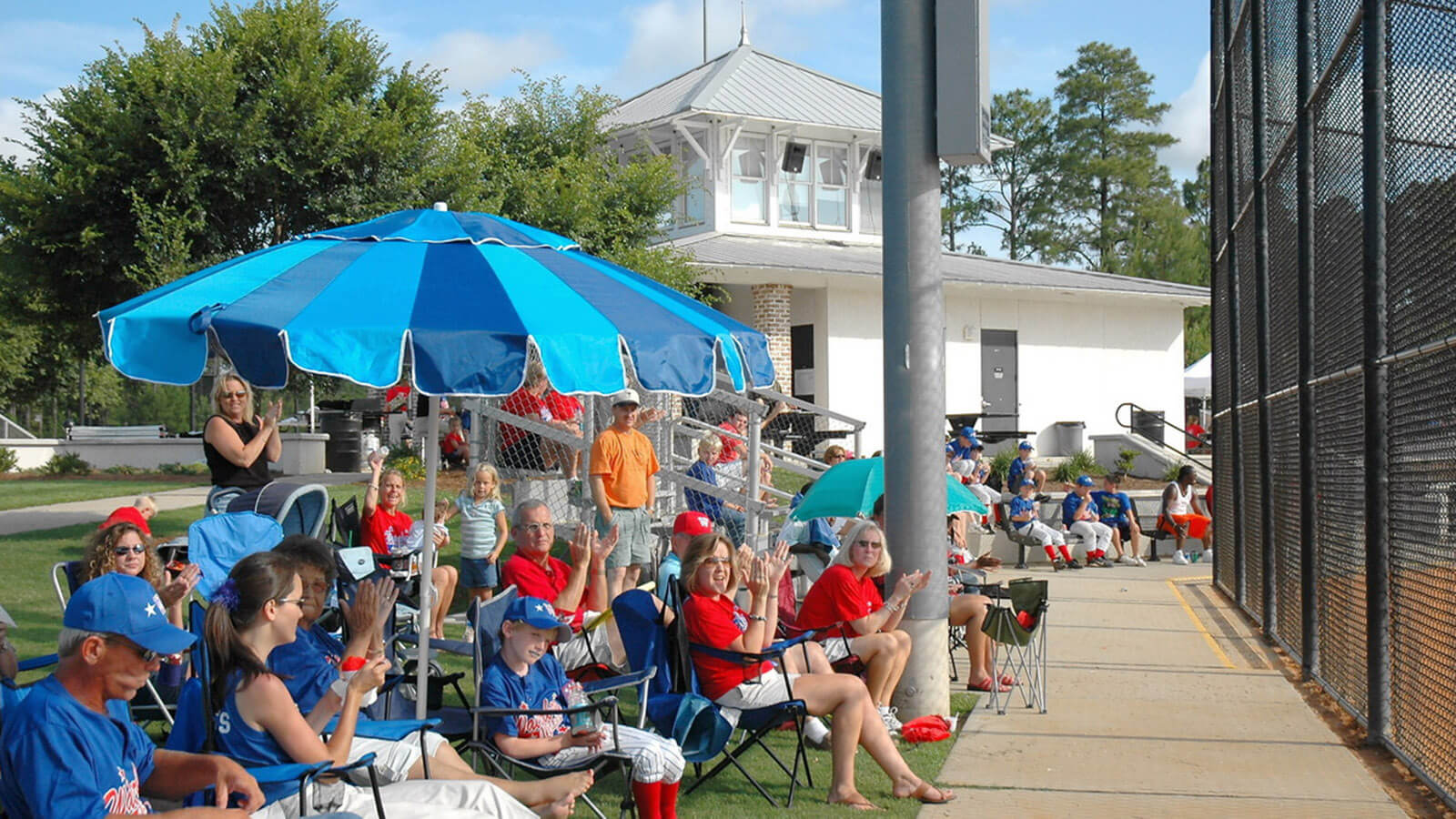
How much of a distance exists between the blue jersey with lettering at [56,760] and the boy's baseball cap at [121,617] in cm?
18

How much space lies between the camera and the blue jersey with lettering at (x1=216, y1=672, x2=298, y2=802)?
159 inches

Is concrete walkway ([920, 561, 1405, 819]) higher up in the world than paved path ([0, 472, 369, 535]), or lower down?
lower down

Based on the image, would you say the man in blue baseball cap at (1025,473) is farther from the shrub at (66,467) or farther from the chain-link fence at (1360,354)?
the shrub at (66,467)

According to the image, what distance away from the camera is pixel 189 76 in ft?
50.3

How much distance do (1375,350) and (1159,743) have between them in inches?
88.2

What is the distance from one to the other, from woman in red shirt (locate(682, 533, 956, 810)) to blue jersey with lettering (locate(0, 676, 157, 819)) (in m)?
2.88

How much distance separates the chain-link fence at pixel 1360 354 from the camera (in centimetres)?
570

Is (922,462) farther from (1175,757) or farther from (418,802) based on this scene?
(418,802)

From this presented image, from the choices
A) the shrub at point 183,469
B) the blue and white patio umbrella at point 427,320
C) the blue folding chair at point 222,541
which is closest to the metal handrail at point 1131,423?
the shrub at point 183,469

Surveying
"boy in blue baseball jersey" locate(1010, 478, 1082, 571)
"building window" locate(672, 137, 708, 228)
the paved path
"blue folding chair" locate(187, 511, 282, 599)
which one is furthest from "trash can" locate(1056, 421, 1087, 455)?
"blue folding chair" locate(187, 511, 282, 599)

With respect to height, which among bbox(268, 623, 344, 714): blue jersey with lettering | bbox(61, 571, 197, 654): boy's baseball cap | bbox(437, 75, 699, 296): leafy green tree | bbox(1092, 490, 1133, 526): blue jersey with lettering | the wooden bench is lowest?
bbox(1092, 490, 1133, 526): blue jersey with lettering

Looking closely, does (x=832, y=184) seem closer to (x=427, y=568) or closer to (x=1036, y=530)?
(x=1036, y=530)

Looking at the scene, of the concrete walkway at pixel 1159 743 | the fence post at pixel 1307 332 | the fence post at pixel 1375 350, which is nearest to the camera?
the concrete walkway at pixel 1159 743

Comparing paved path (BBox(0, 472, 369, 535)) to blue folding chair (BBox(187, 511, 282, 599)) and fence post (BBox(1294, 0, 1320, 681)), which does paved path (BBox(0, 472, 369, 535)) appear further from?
fence post (BBox(1294, 0, 1320, 681))
